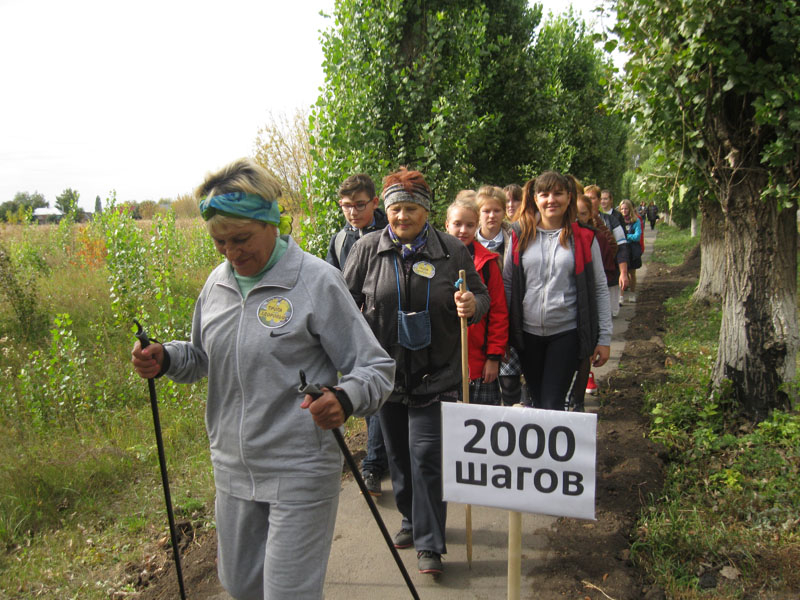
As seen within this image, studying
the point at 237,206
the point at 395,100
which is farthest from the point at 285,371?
the point at 395,100

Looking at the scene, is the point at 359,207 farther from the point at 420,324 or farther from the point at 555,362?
the point at 555,362

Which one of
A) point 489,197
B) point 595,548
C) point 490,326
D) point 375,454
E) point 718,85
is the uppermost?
point 718,85

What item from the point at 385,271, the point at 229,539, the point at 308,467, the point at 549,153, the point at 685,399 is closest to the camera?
the point at 308,467

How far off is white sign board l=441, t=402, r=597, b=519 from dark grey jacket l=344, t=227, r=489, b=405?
69 cm

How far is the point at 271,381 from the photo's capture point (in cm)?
214

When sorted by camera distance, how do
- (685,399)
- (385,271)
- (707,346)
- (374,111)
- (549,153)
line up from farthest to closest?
(549,153) < (707,346) < (374,111) < (685,399) < (385,271)

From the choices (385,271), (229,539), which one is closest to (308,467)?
(229,539)

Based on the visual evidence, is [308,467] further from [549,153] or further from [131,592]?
[549,153]

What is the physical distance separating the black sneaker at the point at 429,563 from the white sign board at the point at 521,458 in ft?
2.87

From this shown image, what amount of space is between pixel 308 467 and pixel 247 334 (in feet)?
1.76

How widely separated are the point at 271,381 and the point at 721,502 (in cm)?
327

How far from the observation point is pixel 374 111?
6.43 metres

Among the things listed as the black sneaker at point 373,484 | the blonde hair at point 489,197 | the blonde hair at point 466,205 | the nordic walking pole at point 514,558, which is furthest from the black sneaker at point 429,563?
the blonde hair at point 489,197

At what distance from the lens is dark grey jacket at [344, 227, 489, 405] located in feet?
10.8
